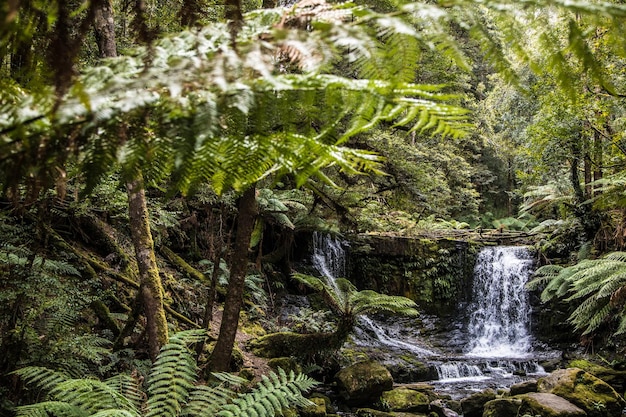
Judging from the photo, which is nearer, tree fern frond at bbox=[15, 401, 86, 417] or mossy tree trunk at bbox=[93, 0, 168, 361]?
tree fern frond at bbox=[15, 401, 86, 417]

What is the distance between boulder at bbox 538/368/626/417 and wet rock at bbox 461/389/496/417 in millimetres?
783

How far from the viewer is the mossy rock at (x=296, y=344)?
708 cm

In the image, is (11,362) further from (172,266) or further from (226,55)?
(172,266)

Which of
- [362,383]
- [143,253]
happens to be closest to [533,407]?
[362,383]

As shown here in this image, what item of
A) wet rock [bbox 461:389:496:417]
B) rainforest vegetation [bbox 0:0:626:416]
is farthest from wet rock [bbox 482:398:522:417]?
rainforest vegetation [bbox 0:0:626:416]

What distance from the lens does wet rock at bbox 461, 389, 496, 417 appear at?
21.5 feet

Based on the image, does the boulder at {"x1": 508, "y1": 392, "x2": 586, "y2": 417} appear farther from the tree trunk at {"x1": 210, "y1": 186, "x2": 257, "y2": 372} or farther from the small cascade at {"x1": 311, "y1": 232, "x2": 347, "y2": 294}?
the small cascade at {"x1": 311, "y1": 232, "x2": 347, "y2": 294}

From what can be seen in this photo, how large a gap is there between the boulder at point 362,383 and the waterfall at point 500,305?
4.81 metres

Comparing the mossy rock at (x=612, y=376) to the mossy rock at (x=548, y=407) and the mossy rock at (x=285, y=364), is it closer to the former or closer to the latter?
the mossy rock at (x=548, y=407)

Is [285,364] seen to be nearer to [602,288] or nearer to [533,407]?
[533,407]

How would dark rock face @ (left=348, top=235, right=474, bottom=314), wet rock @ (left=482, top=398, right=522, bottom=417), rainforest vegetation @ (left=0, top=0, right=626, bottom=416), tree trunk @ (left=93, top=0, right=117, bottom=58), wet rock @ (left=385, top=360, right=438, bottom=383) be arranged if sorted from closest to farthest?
rainforest vegetation @ (left=0, top=0, right=626, bottom=416) → tree trunk @ (left=93, top=0, right=117, bottom=58) → wet rock @ (left=482, top=398, right=522, bottom=417) → wet rock @ (left=385, top=360, right=438, bottom=383) → dark rock face @ (left=348, top=235, right=474, bottom=314)

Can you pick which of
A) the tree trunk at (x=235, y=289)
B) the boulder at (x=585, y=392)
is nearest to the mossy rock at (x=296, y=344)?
the tree trunk at (x=235, y=289)

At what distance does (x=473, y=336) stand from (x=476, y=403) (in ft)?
17.9

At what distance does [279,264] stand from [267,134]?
10661 millimetres
